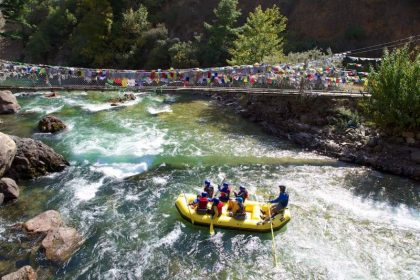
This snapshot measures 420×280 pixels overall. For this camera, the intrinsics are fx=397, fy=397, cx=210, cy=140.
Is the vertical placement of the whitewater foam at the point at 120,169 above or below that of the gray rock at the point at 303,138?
below

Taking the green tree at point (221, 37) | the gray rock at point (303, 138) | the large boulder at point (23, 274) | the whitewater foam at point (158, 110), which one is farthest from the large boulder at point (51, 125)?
the green tree at point (221, 37)

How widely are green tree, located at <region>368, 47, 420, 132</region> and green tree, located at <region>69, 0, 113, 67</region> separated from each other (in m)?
28.7

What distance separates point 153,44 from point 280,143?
2281cm

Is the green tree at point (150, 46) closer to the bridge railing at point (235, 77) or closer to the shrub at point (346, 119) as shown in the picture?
the bridge railing at point (235, 77)

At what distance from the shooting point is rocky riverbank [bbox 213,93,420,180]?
58.6ft

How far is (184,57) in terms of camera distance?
34781mm

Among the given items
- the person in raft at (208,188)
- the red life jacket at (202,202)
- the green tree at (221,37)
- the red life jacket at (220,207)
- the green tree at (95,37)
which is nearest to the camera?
the red life jacket at (220,207)

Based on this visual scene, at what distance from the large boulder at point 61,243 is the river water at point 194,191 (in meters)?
0.24

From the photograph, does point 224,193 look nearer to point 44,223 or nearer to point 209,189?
point 209,189

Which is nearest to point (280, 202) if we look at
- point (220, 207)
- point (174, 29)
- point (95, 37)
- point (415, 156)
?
point (220, 207)

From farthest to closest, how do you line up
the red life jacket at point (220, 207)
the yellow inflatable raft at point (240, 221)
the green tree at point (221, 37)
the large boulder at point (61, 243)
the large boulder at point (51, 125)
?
the green tree at point (221, 37)
the large boulder at point (51, 125)
the red life jacket at point (220, 207)
the yellow inflatable raft at point (240, 221)
the large boulder at point (61, 243)

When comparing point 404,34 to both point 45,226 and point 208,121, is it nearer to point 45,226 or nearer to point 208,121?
point 208,121

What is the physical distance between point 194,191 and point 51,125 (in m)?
11.6

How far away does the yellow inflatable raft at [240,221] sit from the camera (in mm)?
13664
